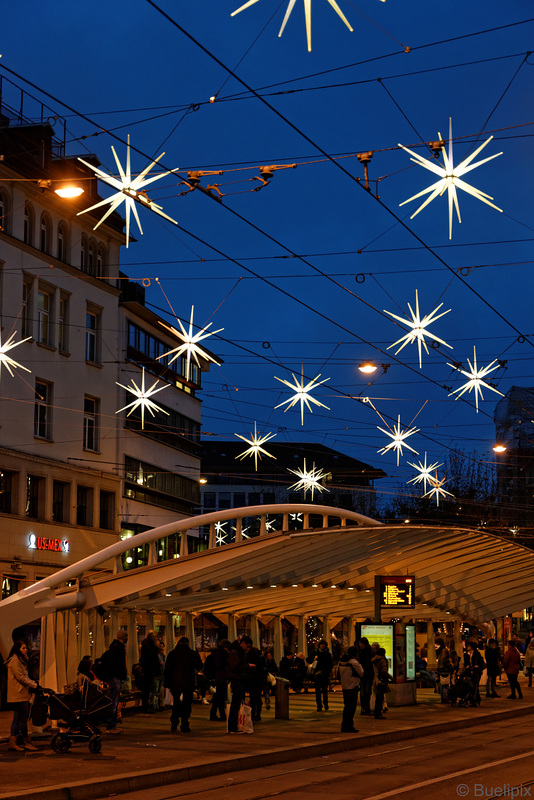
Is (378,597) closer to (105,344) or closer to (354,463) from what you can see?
(105,344)

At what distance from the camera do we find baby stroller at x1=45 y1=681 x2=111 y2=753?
1573cm

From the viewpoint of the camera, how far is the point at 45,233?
133 ft

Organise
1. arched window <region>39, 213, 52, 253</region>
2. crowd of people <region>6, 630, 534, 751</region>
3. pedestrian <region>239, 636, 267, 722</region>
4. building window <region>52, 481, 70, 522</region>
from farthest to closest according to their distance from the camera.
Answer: building window <region>52, 481, 70, 522</region> < arched window <region>39, 213, 52, 253</region> < pedestrian <region>239, 636, 267, 722</region> < crowd of people <region>6, 630, 534, 751</region>

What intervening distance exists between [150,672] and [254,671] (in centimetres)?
410

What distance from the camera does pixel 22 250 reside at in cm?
3828

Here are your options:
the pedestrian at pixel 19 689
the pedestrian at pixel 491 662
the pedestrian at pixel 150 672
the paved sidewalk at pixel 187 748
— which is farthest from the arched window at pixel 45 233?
the pedestrian at pixel 19 689

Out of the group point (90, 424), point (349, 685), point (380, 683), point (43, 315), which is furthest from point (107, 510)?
point (349, 685)

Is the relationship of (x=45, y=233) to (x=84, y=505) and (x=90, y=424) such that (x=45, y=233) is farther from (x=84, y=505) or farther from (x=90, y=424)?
(x=84, y=505)

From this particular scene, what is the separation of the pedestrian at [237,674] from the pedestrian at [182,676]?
0.69m

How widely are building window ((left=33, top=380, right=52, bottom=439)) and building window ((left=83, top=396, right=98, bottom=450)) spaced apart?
2.92 metres

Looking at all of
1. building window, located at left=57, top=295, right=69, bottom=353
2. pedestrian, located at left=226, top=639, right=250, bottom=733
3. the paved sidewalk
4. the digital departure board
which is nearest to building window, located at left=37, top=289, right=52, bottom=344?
building window, located at left=57, top=295, right=69, bottom=353

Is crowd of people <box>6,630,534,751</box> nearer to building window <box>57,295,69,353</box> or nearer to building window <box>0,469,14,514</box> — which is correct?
building window <box>0,469,14,514</box>

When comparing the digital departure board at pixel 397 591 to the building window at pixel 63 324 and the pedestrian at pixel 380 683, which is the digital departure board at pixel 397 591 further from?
the building window at pixel 63 324

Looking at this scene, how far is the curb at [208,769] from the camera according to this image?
474 inches
